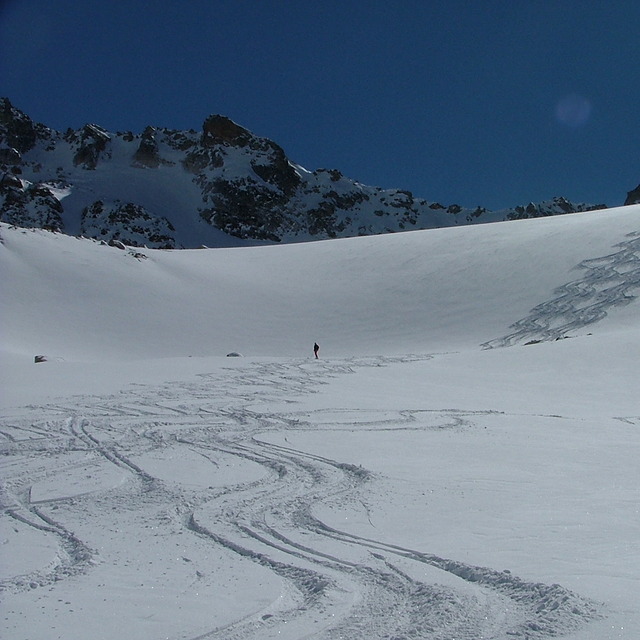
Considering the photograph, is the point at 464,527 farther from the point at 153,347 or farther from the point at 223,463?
the point at 153,347

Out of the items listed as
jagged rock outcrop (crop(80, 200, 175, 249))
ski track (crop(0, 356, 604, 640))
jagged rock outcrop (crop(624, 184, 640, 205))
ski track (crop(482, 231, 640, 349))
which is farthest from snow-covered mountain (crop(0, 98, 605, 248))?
ski track (crop(0, 356, 604, 640))

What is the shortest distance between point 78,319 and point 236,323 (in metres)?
7.38

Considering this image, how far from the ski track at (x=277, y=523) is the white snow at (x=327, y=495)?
0.9 inches

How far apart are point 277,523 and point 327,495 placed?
3.00 feet

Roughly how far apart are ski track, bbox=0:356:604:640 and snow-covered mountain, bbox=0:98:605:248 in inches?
Result: 3970

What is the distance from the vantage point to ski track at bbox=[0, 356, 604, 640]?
11.2 feet

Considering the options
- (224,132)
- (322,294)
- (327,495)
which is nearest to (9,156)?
(224,132)

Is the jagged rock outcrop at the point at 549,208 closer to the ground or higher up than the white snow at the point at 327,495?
higher up

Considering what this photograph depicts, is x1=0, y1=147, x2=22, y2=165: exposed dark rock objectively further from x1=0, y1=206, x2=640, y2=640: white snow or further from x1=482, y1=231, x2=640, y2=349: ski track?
x1=482, y1=231, x2=640, y2=349: ski track

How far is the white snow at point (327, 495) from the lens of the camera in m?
3.54

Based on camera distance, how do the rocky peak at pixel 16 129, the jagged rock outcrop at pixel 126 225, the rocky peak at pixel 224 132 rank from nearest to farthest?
the jagged rock outcrop at pixel 126 225 < the rocky peak at pixel 16 129 < the rocky peak at pixel 224 132

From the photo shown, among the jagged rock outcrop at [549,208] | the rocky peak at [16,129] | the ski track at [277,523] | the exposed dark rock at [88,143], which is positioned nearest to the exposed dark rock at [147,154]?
the exposed dark rock at [88,143]

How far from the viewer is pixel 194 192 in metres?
131

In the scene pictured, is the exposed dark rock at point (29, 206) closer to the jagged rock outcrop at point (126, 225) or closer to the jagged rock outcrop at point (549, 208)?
the jagged rock outcrop at point (126, 225)
